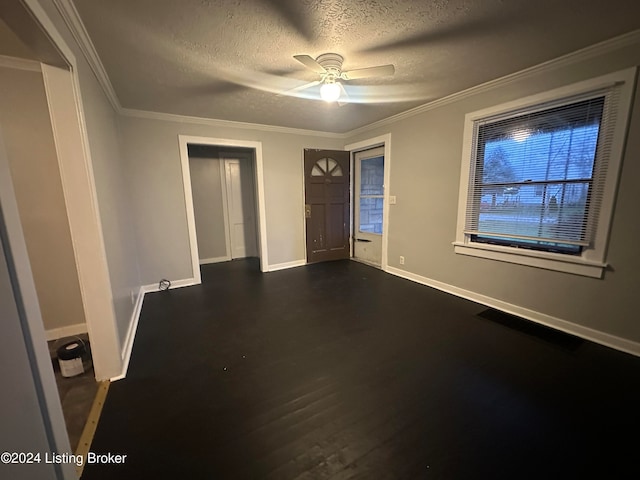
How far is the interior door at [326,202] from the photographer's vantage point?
4.70 meters

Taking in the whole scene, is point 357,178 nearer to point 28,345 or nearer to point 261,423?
point 261,423

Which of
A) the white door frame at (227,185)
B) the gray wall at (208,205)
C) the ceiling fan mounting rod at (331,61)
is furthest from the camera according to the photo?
the white door frame at (227,185)

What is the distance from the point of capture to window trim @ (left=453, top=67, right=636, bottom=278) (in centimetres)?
204

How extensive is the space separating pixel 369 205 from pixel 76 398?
4.40m

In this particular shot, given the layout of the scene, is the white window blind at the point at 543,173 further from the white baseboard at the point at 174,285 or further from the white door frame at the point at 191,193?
the white baseboard at the point at 174,285

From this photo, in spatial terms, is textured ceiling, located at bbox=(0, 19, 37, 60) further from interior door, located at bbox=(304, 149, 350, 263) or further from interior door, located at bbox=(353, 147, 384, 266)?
interior door, located at bbox=(353, 147, 384, 266)

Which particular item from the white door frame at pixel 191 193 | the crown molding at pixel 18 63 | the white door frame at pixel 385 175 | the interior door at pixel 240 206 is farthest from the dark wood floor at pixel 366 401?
the interior door at pixel 240 206

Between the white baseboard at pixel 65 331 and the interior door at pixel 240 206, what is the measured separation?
3.00 metres

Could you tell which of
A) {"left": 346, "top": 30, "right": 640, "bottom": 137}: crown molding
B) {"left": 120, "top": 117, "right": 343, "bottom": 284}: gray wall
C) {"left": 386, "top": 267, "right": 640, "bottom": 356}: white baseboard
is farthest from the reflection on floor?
{"left": 346, "top": 30, "right": 640, "bottom": 137}: crown molding

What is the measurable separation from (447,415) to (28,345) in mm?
1993

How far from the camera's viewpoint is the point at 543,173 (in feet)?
8.25

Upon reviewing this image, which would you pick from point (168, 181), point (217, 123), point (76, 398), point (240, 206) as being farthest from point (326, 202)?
point (76, 398)

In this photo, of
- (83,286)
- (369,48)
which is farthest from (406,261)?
(83,286)

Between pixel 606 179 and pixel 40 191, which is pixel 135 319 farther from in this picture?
pixel 606 179
